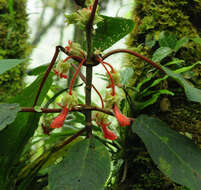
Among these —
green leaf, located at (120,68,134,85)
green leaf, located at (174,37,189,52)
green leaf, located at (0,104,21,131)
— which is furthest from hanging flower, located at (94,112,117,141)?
green leaf, located at (174,37,189,52)

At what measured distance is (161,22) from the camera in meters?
1.01


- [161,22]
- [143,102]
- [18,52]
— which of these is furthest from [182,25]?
[18,52]

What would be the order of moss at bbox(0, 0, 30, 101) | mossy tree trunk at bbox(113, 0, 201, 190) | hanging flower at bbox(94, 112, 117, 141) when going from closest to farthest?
hanging flower at bbox(94, 112, 117, 141)
mossy tree trunk at bbox(113, 0, 201, 190)
moss at bbox(0, 0, 30, 101)

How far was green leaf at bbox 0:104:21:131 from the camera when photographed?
492 millimetres

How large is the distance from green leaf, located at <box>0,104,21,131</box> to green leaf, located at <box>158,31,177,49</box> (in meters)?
0.64

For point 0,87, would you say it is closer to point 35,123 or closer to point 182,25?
point 35,123

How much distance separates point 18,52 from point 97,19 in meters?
1.18

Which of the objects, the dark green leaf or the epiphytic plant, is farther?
the dark green leaf

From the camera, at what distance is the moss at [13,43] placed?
4.79 feet

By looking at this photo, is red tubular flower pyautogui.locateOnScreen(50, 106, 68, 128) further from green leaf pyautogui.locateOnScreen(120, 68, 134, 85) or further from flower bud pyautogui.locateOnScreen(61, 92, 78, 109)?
green leaf pyautogui.locateOnScreen(120, 68, 134, 85)

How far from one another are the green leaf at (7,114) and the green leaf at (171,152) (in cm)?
30

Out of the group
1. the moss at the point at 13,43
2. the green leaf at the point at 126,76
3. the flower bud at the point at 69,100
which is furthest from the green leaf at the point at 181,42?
the moss at the point at 13,43

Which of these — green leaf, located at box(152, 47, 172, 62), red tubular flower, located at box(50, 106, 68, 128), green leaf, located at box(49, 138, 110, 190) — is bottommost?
green leaf, located at box(49, 138, 110, 190)

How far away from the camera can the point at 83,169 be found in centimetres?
49
